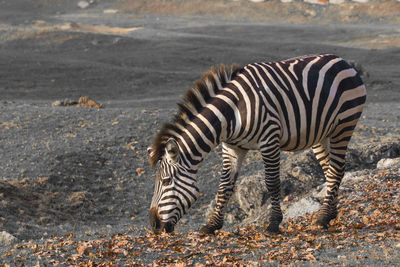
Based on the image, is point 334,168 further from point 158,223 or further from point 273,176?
point 158,223

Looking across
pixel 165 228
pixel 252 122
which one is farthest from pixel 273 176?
pixel 165 228

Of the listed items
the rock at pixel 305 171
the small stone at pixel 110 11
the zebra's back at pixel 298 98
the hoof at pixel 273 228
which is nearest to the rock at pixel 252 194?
the rock at pixel 305 171

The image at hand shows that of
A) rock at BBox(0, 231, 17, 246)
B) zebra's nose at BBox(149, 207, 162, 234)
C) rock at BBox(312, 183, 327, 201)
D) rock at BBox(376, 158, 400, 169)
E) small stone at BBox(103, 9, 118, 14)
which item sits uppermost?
small stone at BBox(103, 9, 118, 14)

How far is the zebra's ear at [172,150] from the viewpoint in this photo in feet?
24.0

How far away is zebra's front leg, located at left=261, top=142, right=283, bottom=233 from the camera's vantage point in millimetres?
7609

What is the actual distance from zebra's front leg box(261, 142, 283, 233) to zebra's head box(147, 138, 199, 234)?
108cm

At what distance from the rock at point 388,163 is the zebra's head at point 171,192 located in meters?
5.96

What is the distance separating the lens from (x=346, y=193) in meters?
10.4

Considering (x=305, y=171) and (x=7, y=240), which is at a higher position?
(x=305, y=171)

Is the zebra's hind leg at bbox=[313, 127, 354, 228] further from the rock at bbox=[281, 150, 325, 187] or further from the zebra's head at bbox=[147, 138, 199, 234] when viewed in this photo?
the rock at bbox=[281, 150, 325, 187]

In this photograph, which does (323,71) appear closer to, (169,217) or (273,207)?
(273,207)

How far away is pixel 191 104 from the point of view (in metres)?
7.64

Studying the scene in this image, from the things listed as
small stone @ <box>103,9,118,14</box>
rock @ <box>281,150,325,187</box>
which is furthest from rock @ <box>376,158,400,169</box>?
small stone @ <box>103,9,118,14</box>

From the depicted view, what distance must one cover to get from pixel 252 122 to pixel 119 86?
25276mm
